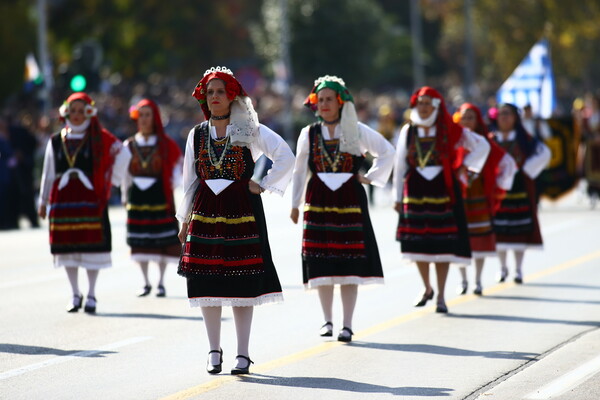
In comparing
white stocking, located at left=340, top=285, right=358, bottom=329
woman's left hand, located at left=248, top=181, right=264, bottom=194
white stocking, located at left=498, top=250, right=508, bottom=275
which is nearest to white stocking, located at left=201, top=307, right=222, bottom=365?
Answer: woman's left hand, located at left=248, top=181, right=264, bottom=194

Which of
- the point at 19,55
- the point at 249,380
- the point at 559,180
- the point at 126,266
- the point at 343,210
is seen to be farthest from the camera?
the point at 19,55

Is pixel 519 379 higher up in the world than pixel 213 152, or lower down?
lower down

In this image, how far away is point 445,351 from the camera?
9680mm

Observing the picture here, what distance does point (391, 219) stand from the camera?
22.9 meters

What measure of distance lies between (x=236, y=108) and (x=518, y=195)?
6082 millimetres

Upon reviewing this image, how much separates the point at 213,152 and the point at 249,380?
4.84ft

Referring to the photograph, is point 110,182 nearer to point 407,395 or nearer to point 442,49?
point 407,395

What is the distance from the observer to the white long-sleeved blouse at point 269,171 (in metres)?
8.95

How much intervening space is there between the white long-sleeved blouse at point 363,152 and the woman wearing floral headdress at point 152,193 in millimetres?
3121

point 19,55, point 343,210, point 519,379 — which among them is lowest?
point 519,379

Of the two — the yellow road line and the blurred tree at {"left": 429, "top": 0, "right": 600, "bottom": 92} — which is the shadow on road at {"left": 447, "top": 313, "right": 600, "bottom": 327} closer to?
the yellow road line

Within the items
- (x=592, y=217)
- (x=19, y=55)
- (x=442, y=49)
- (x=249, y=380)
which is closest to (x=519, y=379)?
(x=249, y=380)

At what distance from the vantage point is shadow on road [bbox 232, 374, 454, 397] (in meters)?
8.12

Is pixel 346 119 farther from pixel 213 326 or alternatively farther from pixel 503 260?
pixel 503 260
